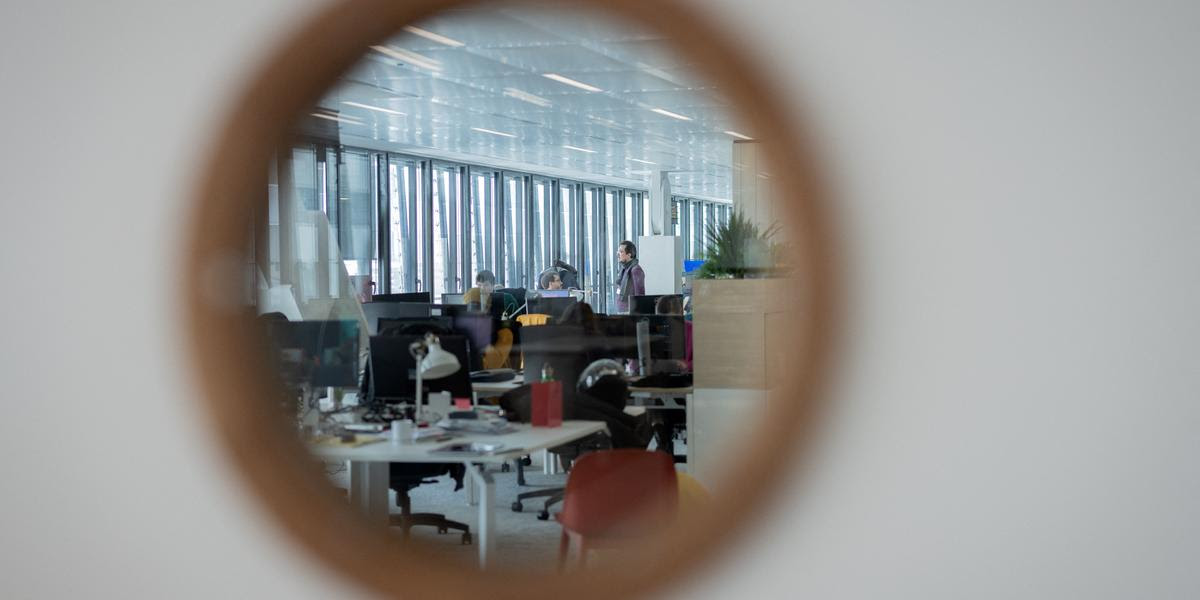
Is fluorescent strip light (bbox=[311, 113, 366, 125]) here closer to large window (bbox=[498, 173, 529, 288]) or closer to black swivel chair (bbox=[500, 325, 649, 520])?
large window (bbox=[498, 173, 529, 288])

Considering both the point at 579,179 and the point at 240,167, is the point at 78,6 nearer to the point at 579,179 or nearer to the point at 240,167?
the point at 240,167

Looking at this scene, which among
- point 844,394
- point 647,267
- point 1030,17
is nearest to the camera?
point 1030,17

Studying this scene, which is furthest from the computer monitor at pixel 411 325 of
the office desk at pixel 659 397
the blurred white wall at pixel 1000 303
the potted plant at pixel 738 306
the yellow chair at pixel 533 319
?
the blurred white wall at pixel 1000 303

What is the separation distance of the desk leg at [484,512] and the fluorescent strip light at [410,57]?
108 cm

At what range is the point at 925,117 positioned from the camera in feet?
5.96

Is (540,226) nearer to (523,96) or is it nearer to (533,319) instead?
(523,96)

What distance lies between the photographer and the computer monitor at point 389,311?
2.97 meters

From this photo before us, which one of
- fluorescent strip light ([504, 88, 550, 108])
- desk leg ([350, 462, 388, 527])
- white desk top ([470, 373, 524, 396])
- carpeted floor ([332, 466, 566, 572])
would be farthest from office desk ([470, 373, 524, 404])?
fluorescent strip light ([504, 88, 550, 108])

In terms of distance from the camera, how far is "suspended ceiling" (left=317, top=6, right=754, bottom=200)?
2.30 metres

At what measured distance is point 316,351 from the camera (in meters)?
2.65

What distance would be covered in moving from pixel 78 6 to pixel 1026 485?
97.9 inches

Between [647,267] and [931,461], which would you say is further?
[647,267]

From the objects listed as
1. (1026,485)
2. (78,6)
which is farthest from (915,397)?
(78,6)

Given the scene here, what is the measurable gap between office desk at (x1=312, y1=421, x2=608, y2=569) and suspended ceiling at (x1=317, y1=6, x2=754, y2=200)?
2.42 feet
